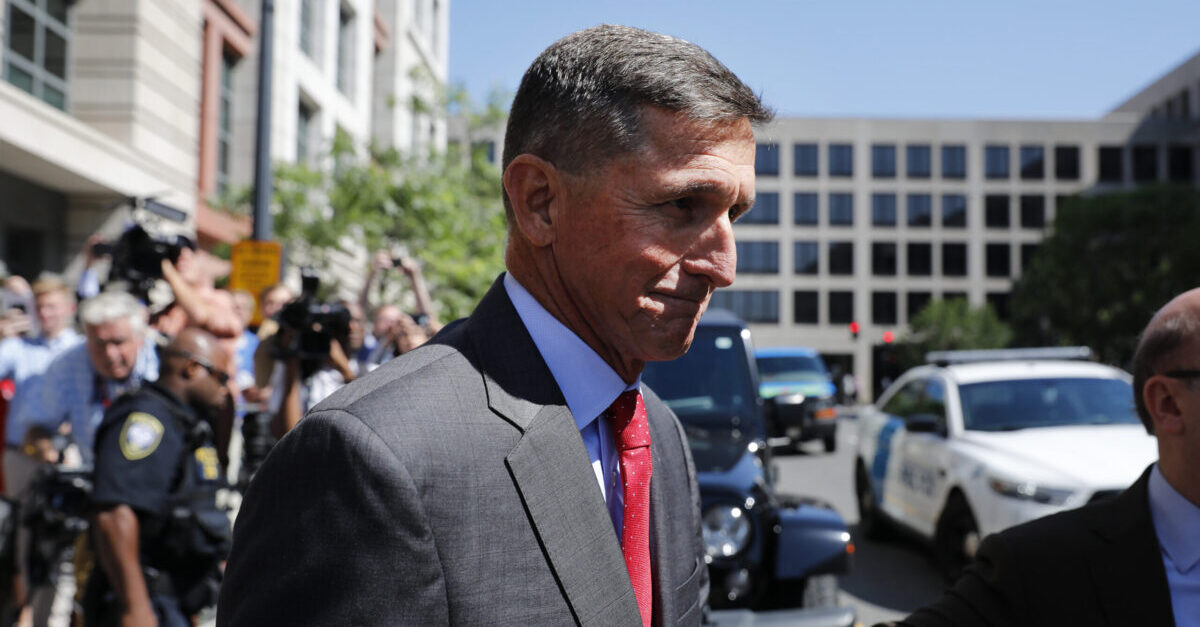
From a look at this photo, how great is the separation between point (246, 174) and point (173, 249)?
14.5m

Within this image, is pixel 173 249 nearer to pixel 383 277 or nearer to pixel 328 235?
pixel 383 277

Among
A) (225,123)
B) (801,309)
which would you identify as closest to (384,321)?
(225,123)

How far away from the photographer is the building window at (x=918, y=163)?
66062 millimetres

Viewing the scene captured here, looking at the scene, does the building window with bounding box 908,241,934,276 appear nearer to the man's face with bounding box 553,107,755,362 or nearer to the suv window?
the suv window

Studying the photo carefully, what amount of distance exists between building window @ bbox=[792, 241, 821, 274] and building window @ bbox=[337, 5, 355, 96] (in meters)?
44.4

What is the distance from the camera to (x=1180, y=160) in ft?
208

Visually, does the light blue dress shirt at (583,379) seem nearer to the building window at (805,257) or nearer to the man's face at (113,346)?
the man's face at (113,346)

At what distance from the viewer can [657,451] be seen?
1.81 metres

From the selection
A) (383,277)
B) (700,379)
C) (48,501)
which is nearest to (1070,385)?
(700,379)

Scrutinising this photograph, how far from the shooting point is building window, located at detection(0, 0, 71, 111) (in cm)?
1227

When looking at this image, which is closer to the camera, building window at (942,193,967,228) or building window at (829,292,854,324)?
building window at (829,292,854,324)

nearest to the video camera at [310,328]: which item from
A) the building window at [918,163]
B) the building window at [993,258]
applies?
the building window at [918,163]

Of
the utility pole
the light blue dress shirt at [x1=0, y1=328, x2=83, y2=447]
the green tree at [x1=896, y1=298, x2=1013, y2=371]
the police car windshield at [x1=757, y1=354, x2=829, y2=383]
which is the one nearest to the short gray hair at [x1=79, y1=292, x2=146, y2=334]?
the light blue dress shirt at [x1=0, y1=328, x2=83, y2=447]

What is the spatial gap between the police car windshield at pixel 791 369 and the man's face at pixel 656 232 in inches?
730
